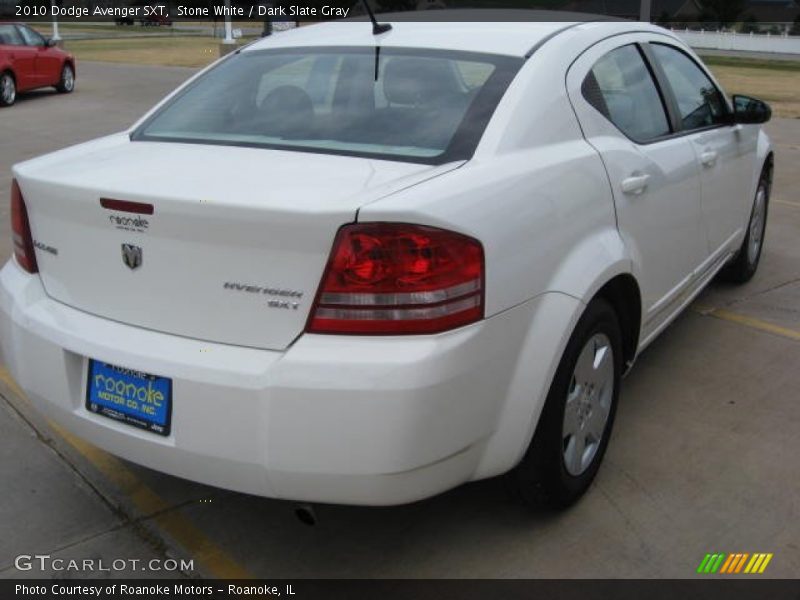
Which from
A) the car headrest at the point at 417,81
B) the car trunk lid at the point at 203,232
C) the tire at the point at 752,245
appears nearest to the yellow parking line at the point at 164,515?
the car trunk lid at the point at 203,232

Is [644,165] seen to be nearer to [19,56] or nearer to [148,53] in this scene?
[19,56]

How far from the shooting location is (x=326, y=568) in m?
2.78

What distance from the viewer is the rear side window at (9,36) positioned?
15.9 metres

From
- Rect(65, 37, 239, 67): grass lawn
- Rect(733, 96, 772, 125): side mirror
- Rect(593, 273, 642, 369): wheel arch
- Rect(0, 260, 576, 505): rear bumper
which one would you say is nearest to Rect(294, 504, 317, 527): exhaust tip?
Rect(0, 260, 576, 505): rear bumper

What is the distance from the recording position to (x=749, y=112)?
4.57 meters

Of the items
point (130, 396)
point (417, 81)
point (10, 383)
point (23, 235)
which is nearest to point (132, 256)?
point (130, 396)

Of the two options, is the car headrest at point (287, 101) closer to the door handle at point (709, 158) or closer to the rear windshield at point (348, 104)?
the rear windshield at point (348, 104)

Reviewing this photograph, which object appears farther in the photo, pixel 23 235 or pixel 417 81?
pixel 417 81

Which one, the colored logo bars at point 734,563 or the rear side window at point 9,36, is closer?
the colored logo bars at point 734,563

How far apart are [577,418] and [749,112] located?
242 cm

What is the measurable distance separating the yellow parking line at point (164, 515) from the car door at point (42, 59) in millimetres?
14857

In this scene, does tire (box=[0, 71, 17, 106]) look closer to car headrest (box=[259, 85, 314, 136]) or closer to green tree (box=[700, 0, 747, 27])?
car headrest (box=[259, 85, 314, 136])

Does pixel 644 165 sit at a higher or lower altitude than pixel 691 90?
lower

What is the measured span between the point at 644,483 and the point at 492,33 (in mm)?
1783
